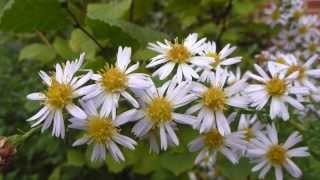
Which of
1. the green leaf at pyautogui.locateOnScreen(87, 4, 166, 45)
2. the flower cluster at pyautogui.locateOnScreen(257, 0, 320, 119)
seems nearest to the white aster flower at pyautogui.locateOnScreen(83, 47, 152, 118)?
the green leaf at pyautogui.locateOnScreen(87, 4, 166, 45)

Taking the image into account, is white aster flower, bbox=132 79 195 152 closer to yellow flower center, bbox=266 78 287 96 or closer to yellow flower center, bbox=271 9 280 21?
yellow flower center, bbox=266 78 287 96

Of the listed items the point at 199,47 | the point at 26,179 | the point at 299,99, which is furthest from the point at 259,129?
the point at 26,179

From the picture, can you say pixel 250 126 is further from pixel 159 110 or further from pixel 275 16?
pixel 275 16

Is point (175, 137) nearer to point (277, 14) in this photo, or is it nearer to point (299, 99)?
point (299, 99)

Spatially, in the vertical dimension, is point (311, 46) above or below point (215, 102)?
above

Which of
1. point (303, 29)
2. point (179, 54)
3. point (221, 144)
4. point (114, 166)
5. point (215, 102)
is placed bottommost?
point (114, 166)

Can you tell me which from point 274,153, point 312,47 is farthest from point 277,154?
point 312,47
